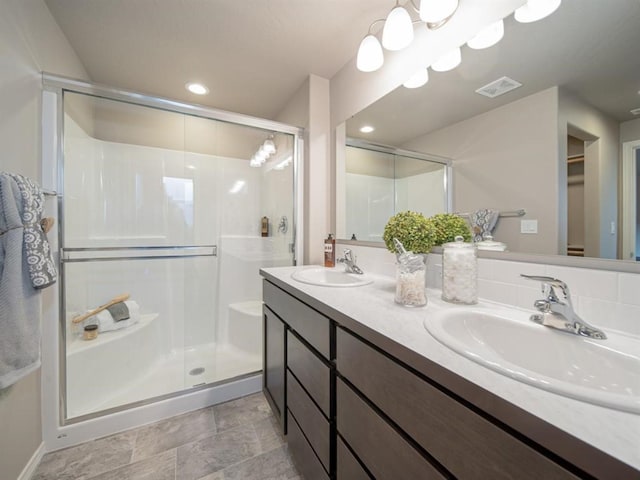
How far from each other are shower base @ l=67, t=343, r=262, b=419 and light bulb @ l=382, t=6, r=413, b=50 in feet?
7.08

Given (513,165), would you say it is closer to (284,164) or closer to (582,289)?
(582,289)

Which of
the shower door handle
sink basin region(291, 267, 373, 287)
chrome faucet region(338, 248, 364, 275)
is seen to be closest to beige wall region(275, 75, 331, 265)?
sink basin region(291, 267, 373, 287)

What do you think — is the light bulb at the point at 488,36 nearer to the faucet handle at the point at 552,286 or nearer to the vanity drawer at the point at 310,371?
the faucet handle at the point at 552,286

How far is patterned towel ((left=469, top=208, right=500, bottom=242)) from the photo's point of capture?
0.98m

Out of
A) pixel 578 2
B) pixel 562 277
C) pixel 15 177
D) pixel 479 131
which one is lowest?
pixel 562 277

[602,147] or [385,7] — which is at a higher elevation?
[385,7]

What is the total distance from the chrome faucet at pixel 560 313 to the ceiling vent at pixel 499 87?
2.32ft

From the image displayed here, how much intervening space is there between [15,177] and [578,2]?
1962 mm

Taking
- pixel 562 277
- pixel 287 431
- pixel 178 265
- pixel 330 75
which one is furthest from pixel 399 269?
pixel 178 265

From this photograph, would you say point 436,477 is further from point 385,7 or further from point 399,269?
point 385,7

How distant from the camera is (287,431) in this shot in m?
1.19

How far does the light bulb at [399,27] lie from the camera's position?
115 cm

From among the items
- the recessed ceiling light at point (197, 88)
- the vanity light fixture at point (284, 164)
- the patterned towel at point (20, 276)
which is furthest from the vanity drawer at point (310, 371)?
the recessed ceiling light at point (197, 88)

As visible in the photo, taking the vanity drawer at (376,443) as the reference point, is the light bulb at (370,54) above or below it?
above
